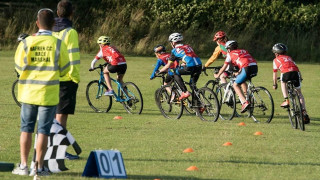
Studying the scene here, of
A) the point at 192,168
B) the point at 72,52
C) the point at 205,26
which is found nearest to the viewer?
the point at 192,168

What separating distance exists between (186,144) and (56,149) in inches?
133

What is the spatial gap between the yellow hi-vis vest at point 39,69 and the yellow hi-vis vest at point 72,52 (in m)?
0.95

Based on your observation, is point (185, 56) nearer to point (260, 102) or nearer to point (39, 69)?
point (260, 102)

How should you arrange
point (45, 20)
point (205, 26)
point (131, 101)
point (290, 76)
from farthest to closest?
point (205, 26) < point (131, 101) < point (290, 76) < point (45, 20)

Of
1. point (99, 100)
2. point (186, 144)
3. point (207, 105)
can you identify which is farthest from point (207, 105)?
point (186, 144)

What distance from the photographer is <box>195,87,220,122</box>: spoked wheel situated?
15.6 metres

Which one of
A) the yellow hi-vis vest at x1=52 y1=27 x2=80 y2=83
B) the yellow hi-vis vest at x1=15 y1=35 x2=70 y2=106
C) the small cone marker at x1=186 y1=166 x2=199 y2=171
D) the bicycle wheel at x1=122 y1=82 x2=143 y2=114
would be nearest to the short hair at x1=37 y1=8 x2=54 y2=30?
the yellow hi-vis vest at x1=15 y1=35 x2=70 y2=106

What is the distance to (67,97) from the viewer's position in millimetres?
10555

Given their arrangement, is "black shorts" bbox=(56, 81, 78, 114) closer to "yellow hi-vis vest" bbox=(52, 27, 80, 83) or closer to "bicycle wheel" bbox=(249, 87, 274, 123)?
"yellow hi-vis vest" bbox=(52, 27, 80, 83)

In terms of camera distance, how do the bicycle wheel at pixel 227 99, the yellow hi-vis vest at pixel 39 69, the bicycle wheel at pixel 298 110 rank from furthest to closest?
the bicycle wheel at pixel 227 99 < the bicycle wheel at pixel 298 110 < the yellow hi-vis vest at pixel 39 69

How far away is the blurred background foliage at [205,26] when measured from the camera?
40500 mm

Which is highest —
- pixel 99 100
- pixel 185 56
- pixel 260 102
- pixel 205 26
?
pixel 185 56

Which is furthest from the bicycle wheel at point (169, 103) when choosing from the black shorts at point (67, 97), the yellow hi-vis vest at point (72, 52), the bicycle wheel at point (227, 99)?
the yellow hi-vis vest at point (72, 52)

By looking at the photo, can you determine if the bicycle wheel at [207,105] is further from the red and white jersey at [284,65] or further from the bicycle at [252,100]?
the red and white jersey at [284,65]
